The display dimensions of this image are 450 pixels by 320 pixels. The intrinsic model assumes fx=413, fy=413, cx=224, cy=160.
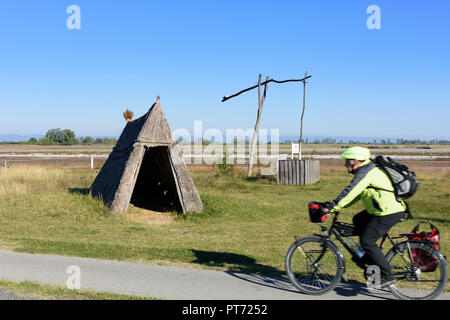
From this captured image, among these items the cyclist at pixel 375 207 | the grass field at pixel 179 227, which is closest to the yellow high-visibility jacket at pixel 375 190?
the cyclist at pixel 375 207

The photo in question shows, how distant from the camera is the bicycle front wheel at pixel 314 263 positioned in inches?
206

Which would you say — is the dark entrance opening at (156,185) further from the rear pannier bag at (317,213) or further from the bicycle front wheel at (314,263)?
the rear pannier bag at (317,213)

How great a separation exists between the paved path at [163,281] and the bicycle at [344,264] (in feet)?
0.63

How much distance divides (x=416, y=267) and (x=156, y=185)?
450 inches

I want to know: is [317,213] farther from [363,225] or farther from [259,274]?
[259,274]

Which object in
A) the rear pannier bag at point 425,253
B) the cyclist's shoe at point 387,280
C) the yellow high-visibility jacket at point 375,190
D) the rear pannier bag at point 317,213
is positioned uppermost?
the yellow high-visibility jacket at point 375,190

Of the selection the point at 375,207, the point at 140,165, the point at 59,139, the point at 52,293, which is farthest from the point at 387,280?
the point at 59,139

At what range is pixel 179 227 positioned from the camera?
10820mm

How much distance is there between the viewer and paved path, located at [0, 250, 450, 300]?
17.1 feet

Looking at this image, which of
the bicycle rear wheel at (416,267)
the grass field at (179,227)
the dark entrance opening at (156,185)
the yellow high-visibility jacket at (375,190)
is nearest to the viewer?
the bicycle rear wheel at (416,267)

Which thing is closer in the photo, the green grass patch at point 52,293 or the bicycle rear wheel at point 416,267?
the bicycle rear wheel at point 416,267

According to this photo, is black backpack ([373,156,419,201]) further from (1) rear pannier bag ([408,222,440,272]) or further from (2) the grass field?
(2) the grass field
